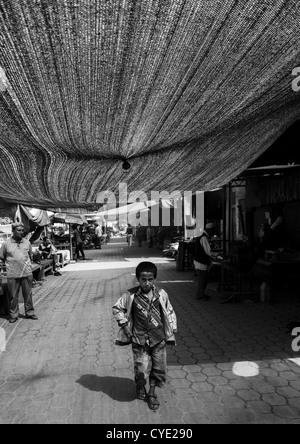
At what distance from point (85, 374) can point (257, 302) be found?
16.0ft

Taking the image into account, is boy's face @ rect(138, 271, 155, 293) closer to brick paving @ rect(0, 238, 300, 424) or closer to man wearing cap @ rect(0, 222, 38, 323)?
brick paving @ rect(0, 238, 300, 424)

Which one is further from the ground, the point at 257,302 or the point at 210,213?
the point at 210,213

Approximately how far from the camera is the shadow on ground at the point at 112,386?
355 cm

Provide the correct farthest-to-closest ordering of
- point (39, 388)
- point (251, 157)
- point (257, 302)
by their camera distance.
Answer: point (257, 302), point (251, 157), point (39, 388)

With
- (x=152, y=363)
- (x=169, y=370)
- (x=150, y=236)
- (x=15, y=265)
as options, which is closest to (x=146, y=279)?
(x=152, y=363)

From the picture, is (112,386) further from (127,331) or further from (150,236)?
(150,236)

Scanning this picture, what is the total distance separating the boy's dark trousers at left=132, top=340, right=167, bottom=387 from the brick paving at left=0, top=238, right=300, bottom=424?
0.22 metres

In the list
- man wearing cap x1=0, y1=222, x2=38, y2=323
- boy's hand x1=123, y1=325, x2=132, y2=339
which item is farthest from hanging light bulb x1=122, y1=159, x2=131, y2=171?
man wearing cap x1=0, y1=222, x2=38, y2=323

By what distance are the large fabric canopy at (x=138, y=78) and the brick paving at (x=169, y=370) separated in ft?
7.91

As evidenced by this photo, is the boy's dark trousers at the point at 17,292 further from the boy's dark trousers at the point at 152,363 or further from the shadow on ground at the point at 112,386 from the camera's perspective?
the boy's dark trousers at the point at 152,363

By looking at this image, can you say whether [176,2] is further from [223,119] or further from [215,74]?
[223,119]

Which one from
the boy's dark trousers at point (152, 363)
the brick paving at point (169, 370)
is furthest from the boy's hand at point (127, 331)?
the brick paving at point (169, 370)
